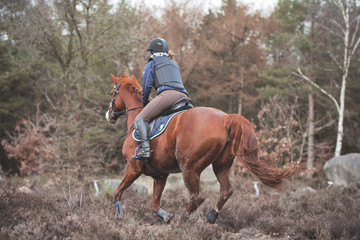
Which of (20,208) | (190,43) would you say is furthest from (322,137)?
(20,208)

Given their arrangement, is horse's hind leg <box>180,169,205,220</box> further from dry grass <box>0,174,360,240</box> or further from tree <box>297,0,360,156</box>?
tree <box>297,0,360,156</box>

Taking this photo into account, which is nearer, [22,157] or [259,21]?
[22,157]

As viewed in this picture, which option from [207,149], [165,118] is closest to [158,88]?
[165,118]

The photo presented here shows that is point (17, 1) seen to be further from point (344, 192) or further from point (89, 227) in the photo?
point (344, 192)

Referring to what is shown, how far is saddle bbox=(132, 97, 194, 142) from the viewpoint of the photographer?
16.5 ft

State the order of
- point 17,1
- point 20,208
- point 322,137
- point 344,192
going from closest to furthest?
point 20,208 < point 344,192 < point 17,1 < point 322,137

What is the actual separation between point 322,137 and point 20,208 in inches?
805

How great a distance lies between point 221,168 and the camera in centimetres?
500

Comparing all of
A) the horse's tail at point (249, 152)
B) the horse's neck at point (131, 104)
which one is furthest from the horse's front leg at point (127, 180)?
the horse's tail at point (249, 152)

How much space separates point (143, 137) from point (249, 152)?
1.63 metres

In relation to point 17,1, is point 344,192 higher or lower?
lower

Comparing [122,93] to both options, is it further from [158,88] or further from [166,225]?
[166,225]

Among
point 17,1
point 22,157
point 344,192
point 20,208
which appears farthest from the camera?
point 22,157

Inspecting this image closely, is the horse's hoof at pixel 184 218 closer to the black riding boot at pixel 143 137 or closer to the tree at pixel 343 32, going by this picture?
the black riding boot at pixel 143 137
